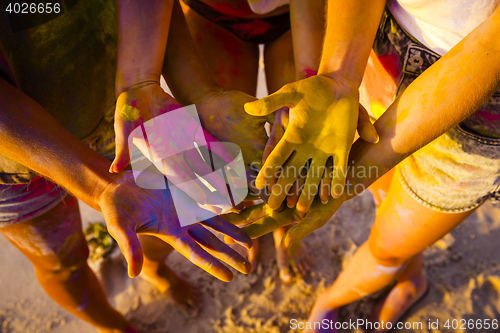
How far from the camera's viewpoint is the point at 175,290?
1.83 m

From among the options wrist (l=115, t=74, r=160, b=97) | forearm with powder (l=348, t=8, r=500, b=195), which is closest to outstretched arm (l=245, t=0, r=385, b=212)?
forearm with powder (l=348, t=8, r=500, b=195)

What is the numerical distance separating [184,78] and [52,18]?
0.52 metres

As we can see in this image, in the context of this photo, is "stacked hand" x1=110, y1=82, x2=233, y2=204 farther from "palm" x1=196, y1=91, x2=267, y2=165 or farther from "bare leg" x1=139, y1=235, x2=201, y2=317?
"bare leg" x1=139, y1=235, x2=201, y2=317

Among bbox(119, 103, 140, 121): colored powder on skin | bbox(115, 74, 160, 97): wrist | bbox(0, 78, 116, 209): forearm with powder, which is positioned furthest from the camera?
bbox(115, 74, 160, 97): wrist

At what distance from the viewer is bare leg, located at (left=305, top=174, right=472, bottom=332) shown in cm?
125

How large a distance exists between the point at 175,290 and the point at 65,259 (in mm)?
655

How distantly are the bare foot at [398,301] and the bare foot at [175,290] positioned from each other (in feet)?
3.44

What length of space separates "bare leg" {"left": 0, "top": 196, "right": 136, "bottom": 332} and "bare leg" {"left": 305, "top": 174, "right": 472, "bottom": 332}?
118cm

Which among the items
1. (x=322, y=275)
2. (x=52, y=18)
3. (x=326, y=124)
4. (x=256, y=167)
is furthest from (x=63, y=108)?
(x=322, y=275)

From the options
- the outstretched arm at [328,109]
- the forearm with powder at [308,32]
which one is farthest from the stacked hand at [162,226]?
the forearm with powder at [308,32]

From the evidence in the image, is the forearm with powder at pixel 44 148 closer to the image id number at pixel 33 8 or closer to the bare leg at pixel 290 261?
the image id number at pixel 33 8

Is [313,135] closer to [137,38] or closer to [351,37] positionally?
[351,37]

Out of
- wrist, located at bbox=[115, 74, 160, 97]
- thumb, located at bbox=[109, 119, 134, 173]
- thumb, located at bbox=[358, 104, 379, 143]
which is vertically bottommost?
thumb, located at bbox=[358, 104, 379, 143]

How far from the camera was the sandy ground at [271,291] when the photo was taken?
179 cm
